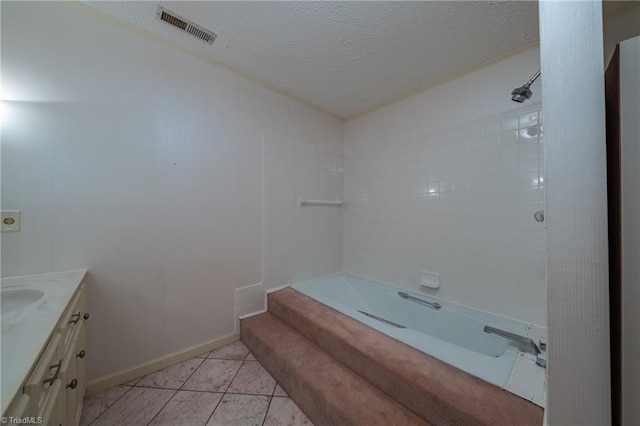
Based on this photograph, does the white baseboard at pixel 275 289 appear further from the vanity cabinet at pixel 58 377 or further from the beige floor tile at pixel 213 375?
the vanity cabinet at pixel 58 377

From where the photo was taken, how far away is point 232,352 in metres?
1.80

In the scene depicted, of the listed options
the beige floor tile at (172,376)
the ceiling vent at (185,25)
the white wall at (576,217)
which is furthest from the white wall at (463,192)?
the beige floor tile at (172,376)

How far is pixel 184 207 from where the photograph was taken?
169cm

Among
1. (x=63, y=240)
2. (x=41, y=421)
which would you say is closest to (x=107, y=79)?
(x=63, y=240)

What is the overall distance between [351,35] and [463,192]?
4.86 feet

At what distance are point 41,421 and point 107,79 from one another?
1769 mm

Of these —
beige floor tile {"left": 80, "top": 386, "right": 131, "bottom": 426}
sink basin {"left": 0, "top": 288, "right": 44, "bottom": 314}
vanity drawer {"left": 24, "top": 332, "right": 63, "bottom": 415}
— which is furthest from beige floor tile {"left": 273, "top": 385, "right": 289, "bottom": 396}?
sink basin {"left": 0, "top": 288, "right": 44, "bottom": 314}

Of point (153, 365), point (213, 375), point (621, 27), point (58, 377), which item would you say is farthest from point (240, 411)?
point (621, 27)

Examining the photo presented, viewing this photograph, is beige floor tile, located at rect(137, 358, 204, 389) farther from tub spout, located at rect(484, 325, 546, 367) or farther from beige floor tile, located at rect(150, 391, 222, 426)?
tub spout, located at rect(484, 325, 546, 367)

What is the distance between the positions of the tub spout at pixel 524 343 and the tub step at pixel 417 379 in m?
0.40

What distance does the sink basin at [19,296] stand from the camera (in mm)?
972

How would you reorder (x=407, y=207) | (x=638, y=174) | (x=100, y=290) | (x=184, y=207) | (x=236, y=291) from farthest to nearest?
(x=407, y=207) → (x=236, y=291) → (x=184, y=207) → (x=100, y=290) → (x=638, y=174)

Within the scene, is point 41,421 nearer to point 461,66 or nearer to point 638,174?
point 638,174

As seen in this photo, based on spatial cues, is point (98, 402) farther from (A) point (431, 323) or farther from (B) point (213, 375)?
(A) point (431, 323)
